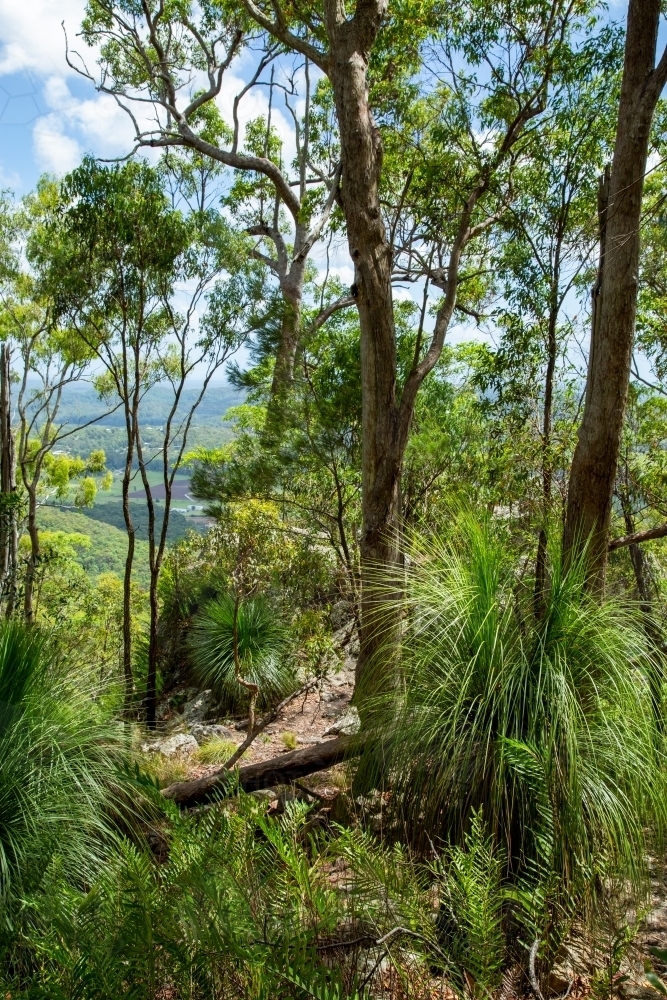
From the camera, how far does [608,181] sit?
339 centimetres

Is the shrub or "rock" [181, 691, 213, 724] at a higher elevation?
the shrub

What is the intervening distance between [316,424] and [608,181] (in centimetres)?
337

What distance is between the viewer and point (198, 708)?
6902mm

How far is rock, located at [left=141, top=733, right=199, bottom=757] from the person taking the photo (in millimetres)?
4688

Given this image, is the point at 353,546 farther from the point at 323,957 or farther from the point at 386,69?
the point at 323,957

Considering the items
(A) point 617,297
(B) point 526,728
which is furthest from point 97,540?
(B) point 526,728

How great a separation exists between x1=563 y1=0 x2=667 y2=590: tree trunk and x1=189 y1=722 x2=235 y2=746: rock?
3.45 m

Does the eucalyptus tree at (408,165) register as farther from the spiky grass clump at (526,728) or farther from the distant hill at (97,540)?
the distant hill at (97,540)

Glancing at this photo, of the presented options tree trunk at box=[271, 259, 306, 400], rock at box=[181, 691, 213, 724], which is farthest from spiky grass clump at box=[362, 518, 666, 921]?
rock at box=[181, 691, 213, 724]

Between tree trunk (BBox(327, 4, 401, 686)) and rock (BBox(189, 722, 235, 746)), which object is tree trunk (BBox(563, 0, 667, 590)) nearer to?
tree trunk (BBox(327, 4, 401, 686))

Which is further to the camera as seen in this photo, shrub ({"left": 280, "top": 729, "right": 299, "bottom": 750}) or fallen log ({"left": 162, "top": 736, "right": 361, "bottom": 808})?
shrub ({"left": 280, "top": 729, "right": 299, "bottom": 750})

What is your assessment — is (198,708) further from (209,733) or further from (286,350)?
(286,350)

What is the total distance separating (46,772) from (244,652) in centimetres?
447

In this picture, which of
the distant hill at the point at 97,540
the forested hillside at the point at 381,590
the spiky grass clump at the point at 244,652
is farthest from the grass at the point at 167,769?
the distant hill at the point at 97,540
